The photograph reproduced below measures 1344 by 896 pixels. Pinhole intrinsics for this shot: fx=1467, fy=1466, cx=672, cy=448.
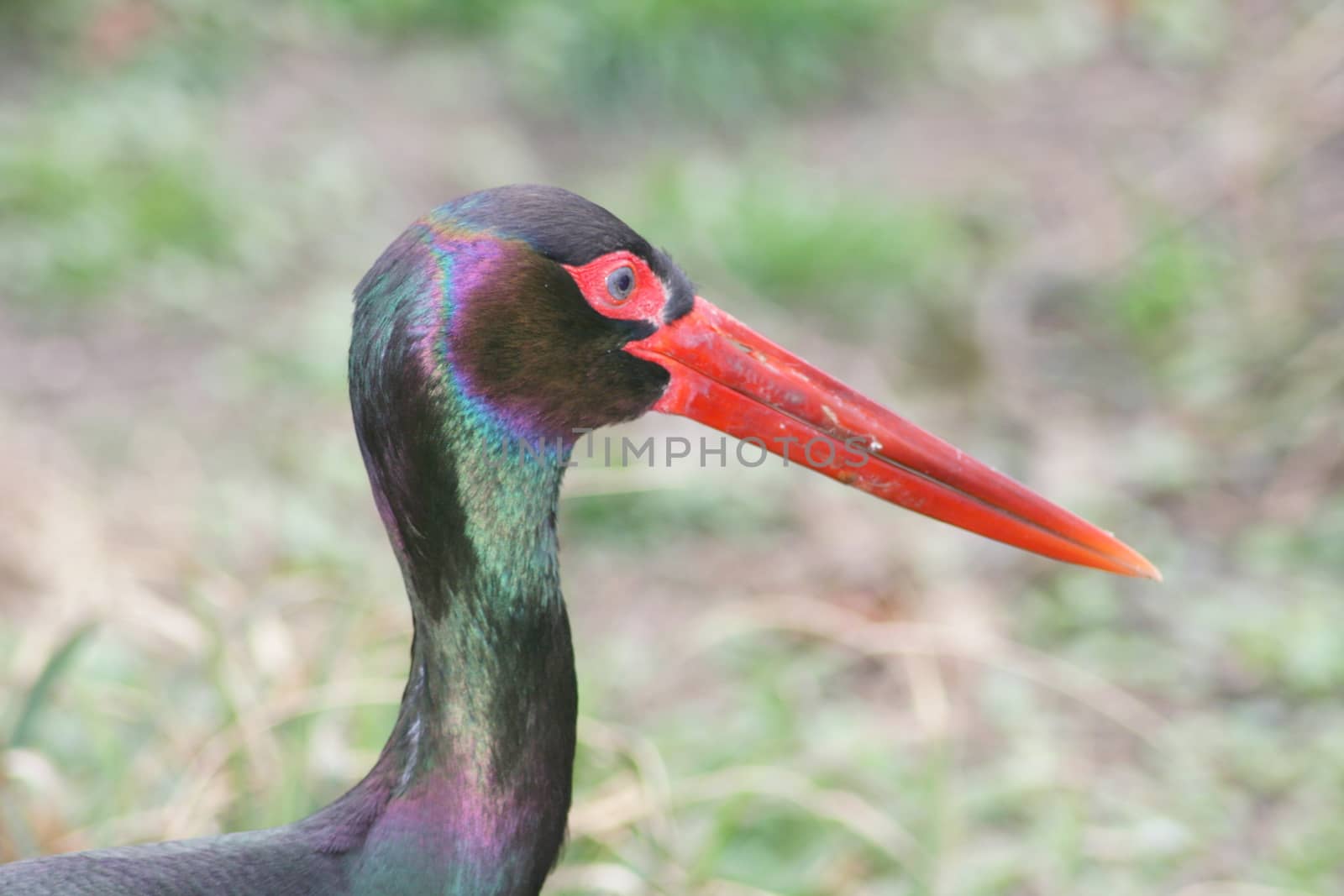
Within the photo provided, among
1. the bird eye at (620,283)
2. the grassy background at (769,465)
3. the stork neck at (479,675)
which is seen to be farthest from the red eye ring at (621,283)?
the grassy background at (769,465)

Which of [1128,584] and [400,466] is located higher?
[1128,584]

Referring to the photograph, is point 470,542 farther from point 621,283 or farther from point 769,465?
point 769,465

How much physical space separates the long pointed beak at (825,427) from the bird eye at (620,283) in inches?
3.4

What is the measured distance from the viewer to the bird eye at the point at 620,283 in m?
1.47

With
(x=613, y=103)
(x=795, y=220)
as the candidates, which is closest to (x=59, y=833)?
(x=795, y=220)

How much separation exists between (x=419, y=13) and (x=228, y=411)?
6.92ft

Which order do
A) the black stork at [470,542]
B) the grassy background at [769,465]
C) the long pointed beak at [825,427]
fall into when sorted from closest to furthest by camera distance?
the black stork at [470,542] < the long pointed beak at [825,427] < the grassy background at [769,465]

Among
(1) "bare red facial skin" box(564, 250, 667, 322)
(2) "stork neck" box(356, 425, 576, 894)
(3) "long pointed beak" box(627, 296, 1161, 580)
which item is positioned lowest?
(2) "stork neck" box(356, 425, 576, 894)

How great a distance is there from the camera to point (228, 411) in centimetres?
384

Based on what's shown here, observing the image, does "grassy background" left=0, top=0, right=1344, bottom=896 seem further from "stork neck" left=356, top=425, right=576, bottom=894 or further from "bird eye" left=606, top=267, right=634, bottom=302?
"bird eye" left=606, top=267, right=634, bottom=302

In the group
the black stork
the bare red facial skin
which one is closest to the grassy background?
the black stork

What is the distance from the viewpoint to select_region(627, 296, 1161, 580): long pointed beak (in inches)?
62.2

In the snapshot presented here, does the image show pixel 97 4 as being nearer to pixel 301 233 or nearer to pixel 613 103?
pixel 301 233

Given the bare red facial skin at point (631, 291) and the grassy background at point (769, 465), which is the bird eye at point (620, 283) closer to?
the bare red facial skin at point (631, 291)
